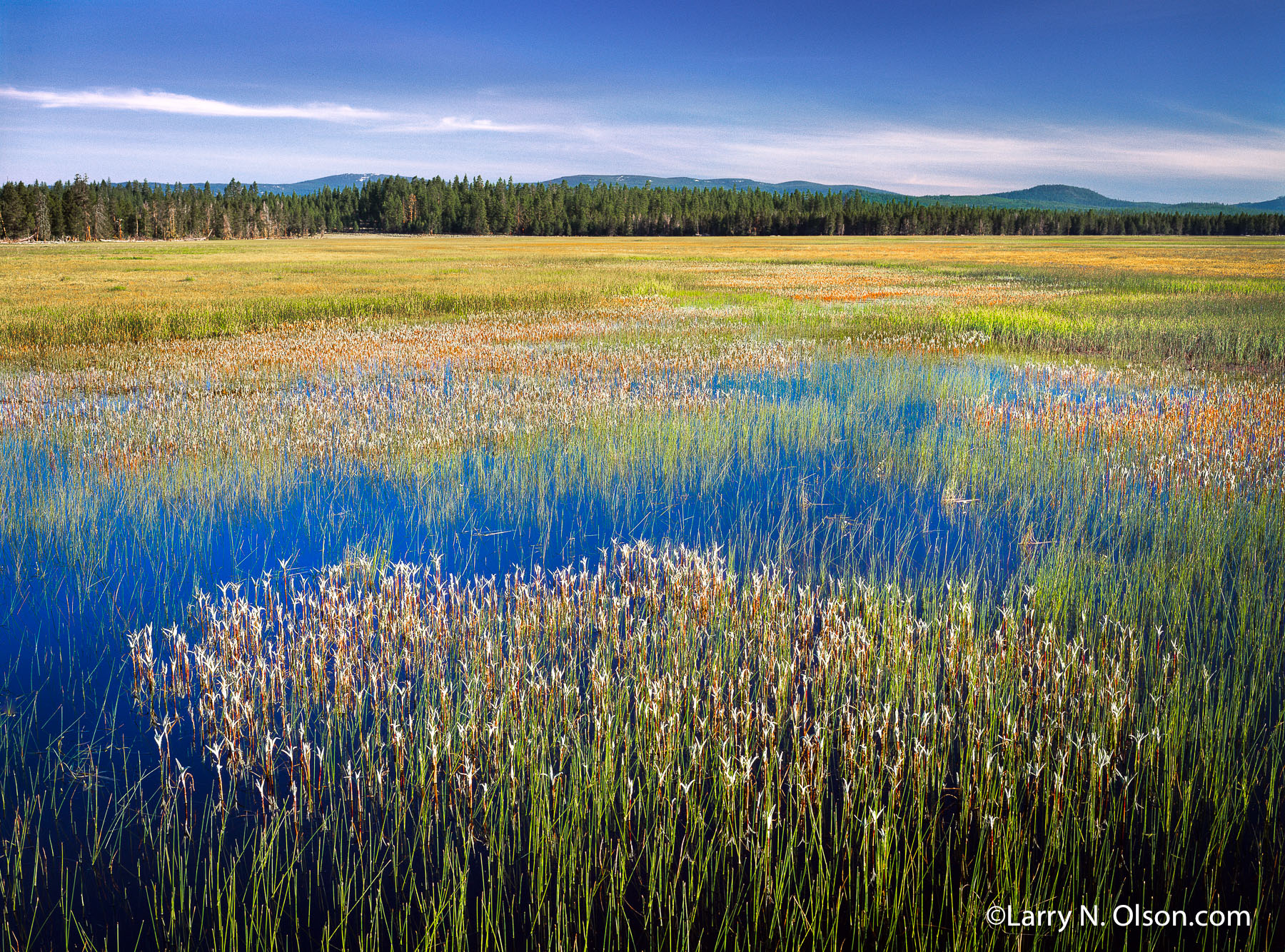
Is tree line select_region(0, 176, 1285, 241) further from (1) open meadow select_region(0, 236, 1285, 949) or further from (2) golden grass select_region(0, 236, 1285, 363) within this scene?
(1) open meadow select_region(0, 236, 1285, 949)

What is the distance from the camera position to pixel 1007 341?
1995 cm

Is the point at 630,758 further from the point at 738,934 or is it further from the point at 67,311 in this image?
the point at 67,311

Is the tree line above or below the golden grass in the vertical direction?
above

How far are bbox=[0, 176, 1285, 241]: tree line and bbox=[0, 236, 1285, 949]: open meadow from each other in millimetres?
145681

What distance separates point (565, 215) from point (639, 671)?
518ft

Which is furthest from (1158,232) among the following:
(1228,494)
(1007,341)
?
(1228,494)

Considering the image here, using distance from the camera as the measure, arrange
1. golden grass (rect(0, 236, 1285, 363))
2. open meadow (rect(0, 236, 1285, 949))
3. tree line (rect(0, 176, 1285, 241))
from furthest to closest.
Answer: tree line (rect(0, 176, 1285, 241)) → golden grass (rect(0, 236, 1285, 363)) → open meadow (rect(0, 236, 1285, 949))

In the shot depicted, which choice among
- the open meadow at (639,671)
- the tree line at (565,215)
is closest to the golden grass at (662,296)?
the open meadow at (639,671)

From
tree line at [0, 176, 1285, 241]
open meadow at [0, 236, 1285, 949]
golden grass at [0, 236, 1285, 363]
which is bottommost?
open meadow at [0, 236, 1285, 949]

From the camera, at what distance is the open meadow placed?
10.6ft

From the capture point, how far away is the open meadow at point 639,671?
3236mm

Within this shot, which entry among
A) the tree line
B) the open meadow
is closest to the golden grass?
the open meadow

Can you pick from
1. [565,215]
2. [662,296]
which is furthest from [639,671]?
[565,215]

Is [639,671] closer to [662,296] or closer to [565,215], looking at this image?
[662,296]
